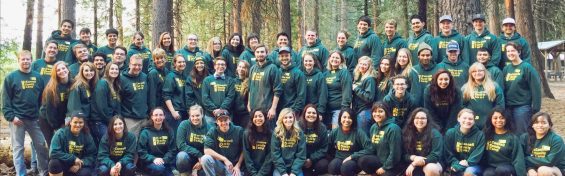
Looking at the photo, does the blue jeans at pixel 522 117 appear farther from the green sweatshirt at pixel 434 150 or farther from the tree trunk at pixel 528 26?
the tree trunk at pixel 528 26

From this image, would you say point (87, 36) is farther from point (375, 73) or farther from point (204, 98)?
point (375, 73)

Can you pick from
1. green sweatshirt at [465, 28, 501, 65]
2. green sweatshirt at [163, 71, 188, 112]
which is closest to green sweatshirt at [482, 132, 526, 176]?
green sweatshirt at [465, 28, 501, 65]

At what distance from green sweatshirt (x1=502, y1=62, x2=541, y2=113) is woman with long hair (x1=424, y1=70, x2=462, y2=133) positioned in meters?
0.72

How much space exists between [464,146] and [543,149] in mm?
866

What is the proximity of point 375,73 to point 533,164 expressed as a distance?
2.27 m

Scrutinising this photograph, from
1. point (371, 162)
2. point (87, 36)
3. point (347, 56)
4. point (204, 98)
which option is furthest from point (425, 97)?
point (87, 36)

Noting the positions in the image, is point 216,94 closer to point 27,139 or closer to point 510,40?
point 510,40

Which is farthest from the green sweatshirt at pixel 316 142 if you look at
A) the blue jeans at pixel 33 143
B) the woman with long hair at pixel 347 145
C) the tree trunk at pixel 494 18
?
the tree trunk at pixel 494 18

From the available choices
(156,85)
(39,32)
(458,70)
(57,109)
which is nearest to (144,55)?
(156,85)

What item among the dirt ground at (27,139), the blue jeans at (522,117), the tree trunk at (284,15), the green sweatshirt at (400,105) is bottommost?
Result: the dirt ground at (27,139)

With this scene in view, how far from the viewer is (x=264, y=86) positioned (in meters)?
7.66

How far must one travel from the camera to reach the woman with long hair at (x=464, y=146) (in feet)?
21.0

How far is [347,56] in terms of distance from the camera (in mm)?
8312

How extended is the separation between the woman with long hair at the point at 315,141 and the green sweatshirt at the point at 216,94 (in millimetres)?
1228
